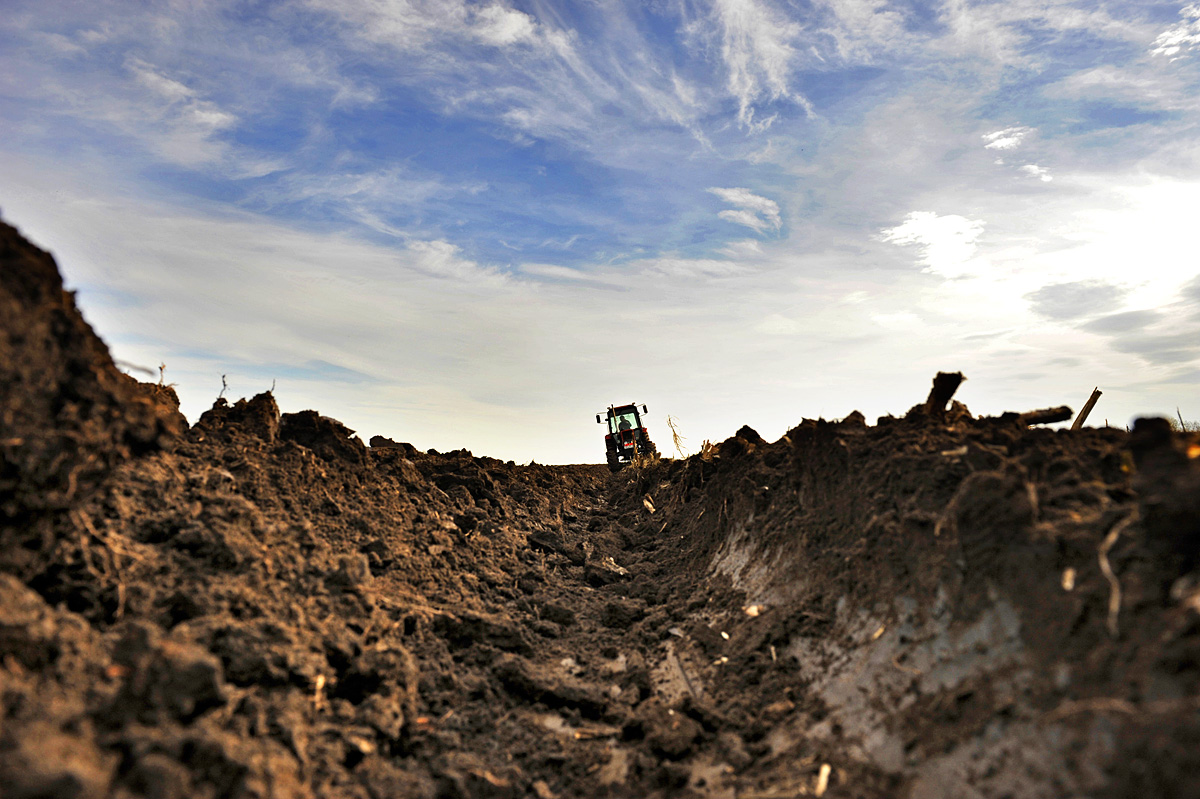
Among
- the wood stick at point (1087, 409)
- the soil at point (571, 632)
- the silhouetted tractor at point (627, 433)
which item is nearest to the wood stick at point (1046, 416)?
the soil at point (571, 632)

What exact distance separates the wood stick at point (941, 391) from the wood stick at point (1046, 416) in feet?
2.42

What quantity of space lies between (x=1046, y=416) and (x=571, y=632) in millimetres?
5043

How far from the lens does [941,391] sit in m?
5.99

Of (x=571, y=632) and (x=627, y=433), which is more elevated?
(x=627, y=433)

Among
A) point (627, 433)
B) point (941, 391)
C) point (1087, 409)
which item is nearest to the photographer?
point (941, 391)

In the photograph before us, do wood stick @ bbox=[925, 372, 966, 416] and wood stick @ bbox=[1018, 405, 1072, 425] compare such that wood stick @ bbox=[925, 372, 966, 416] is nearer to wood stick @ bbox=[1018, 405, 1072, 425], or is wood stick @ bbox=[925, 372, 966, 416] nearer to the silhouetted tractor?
wood stick @ bbox=[1018, 405, 1072, 425]

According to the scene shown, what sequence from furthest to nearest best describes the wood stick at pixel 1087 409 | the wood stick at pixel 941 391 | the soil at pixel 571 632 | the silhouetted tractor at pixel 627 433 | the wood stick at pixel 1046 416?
1. the silhouetted tractor at pixel 627 433
2. the wood stick at pixel 1087 409
3. the wood stick at pixel 1046 416
4. the wood stick at pixel 941 391
5. the soil at pixel 571 632

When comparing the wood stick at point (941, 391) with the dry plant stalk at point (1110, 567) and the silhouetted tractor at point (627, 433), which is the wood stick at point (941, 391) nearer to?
the dry plant stalk at point (1110, 567)

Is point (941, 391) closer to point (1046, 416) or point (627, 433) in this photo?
point (1046, 416)

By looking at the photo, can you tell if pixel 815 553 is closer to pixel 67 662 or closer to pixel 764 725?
pixel 764 725

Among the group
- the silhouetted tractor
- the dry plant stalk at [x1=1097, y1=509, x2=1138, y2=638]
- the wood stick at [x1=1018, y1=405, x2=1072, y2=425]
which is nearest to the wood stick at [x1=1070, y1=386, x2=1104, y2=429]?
the wood stick at [x1=1018, y1=405, x2=1072, y2=425]

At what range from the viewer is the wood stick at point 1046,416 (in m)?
6.06

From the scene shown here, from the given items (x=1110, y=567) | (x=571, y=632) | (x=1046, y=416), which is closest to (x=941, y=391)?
(x=1046, y=416)

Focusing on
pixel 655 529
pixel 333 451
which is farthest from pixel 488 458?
pixel 333 451
